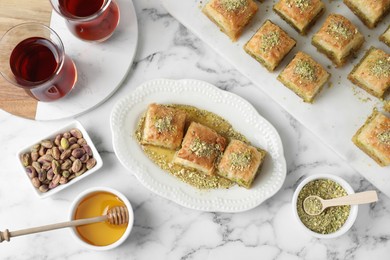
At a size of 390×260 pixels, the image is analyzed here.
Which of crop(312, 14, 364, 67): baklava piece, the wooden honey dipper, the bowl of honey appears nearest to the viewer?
the wooden honey dipper

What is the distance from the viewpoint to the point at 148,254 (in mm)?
2959

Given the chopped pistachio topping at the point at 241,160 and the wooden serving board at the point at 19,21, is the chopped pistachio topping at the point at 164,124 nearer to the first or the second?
the chopped pistachio topping at the point at 241,160

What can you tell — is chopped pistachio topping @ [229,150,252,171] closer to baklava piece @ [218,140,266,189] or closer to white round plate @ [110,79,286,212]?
baklava piece @ [218,140,266,189]

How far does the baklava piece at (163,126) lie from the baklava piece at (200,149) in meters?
0.05

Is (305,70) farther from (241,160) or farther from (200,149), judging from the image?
(200,149)

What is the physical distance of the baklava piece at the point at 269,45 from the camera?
116 inches

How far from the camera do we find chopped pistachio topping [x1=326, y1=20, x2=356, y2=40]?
9.62 ft

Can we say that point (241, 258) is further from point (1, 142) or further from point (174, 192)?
point (1, 142)

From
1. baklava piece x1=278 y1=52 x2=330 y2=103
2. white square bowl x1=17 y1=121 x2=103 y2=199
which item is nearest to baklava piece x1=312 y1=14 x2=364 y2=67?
baklava piece x1=278 y1=52 x2=330 y2=103

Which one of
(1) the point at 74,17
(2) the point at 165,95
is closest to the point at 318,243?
(2) the point at 165,95

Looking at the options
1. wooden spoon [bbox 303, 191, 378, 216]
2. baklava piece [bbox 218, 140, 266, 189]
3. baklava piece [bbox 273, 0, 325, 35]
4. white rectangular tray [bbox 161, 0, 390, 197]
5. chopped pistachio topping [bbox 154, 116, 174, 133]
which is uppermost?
baklava piece [bbox 273, 0, 325, 35]

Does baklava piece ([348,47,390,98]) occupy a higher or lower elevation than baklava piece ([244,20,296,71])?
higher

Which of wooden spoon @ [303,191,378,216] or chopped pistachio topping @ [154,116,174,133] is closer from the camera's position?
wooden spoon @ [303,191,378,216]

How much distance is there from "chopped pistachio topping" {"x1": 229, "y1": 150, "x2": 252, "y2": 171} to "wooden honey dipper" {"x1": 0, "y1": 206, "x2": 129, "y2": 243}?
58cm
